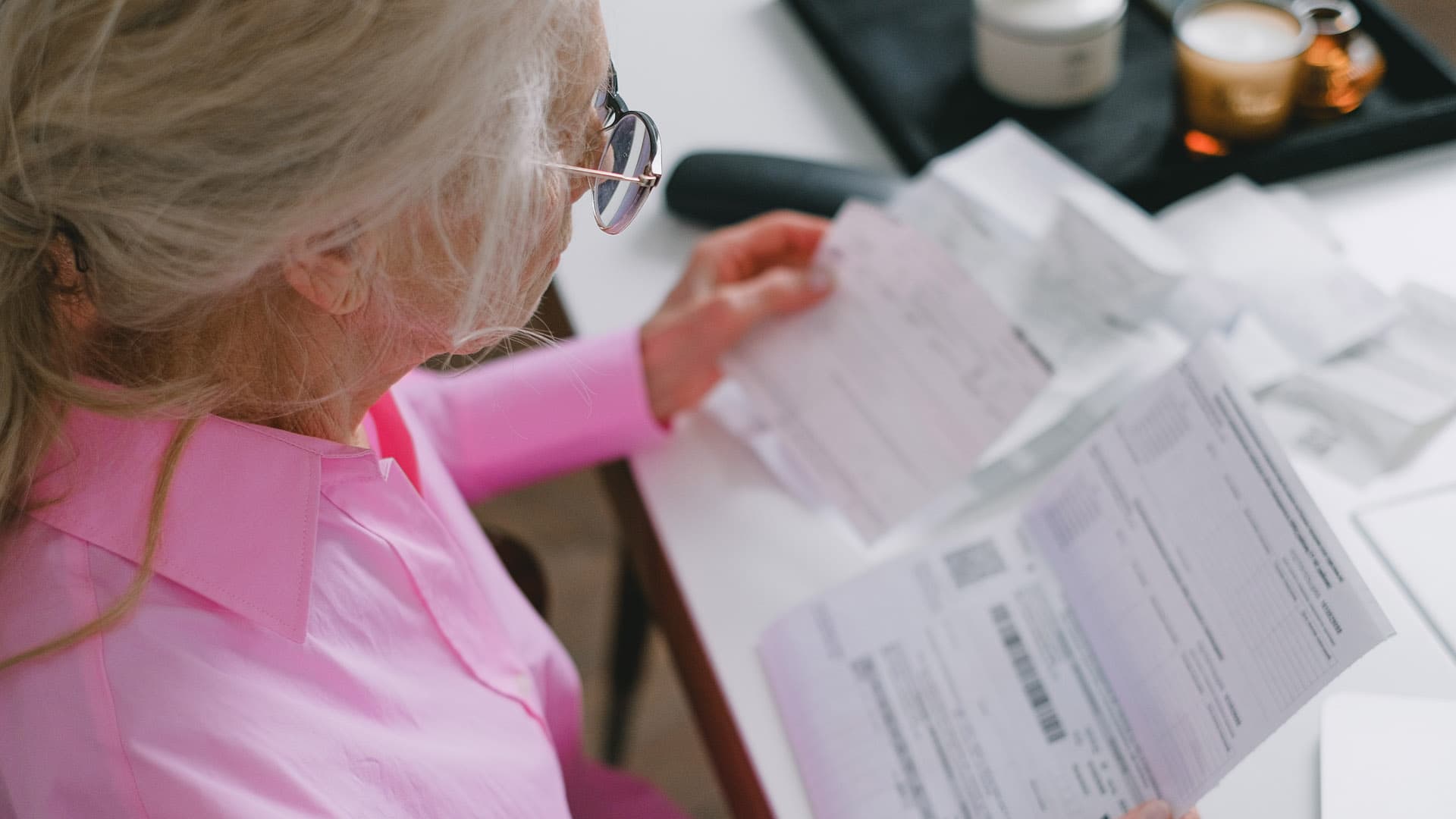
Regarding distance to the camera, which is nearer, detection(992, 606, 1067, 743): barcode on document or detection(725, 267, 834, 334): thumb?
detection(992, 606, 1067, 743): barcode on document

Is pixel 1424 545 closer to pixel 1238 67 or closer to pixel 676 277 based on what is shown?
pixel 1238 67

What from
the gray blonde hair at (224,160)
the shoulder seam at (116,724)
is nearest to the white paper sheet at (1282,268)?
the gray blonde hair at (224,160)

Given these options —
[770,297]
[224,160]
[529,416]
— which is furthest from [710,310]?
[224,160]

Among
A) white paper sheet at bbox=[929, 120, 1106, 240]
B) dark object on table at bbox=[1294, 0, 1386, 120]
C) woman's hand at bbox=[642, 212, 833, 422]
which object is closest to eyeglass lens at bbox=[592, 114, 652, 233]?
woman's hand at bbox=[642, 212, 833, 422]

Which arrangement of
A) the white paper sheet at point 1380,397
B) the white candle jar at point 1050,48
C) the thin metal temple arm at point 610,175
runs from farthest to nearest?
1. the white candle jar at point 1050,48
2. the white paper sheet at point 1380,397
3. the thin metal temple arm at point 610,175

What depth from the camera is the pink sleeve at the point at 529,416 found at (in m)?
0.94

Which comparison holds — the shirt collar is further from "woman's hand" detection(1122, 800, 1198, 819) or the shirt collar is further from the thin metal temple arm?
"woman's hand" detection(1122, 800, 1198, 819)

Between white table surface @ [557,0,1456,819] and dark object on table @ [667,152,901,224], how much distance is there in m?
0.04

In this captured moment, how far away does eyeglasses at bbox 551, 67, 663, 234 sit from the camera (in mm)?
643

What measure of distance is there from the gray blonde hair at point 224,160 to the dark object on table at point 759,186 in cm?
49

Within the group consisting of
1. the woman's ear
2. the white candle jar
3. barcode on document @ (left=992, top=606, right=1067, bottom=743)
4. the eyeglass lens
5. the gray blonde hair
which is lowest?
barcode on document @ (left=992, top=606, right=1067, bottom=743)

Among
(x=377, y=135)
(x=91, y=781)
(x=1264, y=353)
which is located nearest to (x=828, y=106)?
(x=1264, y=353)

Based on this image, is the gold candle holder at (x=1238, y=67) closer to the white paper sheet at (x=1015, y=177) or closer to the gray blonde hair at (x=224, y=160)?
the white paper sheet at (x=1015, y=177)

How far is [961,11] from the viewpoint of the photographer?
123 cm
